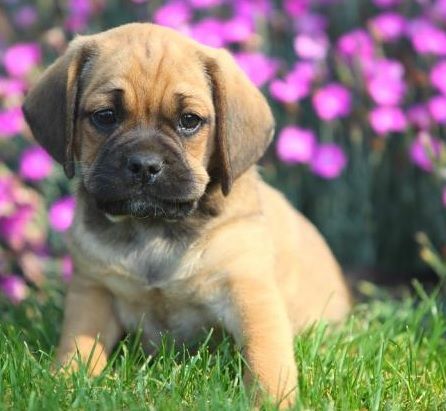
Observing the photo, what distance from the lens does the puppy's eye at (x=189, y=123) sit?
441cm

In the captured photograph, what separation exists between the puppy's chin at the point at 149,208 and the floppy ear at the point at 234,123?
0.80 feet

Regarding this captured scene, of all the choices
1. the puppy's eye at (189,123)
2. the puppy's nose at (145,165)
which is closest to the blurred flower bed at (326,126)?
the puppy's eye at (189,123)

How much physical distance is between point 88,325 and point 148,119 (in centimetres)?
106

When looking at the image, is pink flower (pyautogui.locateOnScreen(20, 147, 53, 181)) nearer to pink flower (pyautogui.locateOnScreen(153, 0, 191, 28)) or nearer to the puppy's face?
pink flower (pyautogui.locateOnScreen(153, 0, 191, 28))

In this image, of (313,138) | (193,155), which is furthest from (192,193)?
(313,138)

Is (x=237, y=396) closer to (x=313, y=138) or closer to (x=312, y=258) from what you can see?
(x=312, y=258)

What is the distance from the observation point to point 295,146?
6664 mm

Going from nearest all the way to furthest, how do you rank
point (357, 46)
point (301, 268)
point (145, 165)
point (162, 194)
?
point (145, 165) < point (162, 194) < point (301, 268) < point (357, 46)

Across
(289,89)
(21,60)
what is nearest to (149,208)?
(289,89)

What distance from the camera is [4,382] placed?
4.10 meters

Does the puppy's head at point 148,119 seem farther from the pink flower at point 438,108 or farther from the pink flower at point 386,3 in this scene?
the pink flower at point 386,3

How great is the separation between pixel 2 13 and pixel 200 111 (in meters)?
4.61

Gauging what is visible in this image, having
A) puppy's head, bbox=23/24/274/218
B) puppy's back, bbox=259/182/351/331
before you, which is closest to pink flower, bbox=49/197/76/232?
puppy's back, bbox=259/182/351/331

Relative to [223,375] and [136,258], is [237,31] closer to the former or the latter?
[136,258]
